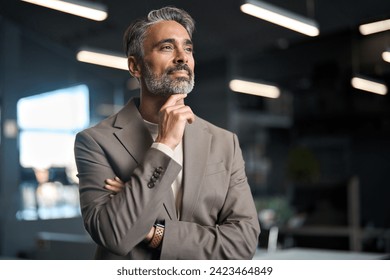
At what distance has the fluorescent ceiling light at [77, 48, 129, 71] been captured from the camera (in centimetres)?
188

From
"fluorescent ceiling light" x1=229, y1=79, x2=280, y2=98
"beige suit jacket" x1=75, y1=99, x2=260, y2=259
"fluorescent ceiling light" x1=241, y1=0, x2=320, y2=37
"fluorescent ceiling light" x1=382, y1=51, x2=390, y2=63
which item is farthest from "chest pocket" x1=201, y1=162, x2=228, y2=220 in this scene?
"fluorescent ceiling light" x1=382, y1=51, x2=390, y2=63

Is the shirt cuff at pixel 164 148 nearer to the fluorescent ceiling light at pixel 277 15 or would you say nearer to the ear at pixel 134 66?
the ear at pixel 134 66

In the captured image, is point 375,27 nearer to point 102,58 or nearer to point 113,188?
point 102,58

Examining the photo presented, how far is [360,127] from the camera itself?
264 inches

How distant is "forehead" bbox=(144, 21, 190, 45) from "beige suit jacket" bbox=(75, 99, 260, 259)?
0.23 metres

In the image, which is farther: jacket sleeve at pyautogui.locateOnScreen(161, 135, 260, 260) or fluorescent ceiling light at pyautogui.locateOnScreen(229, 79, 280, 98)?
fluorescent ceiling light at pyautogui.locateOnScreen(229, 79, 280, 98)

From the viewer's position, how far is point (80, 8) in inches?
88.0

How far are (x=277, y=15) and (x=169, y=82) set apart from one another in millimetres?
878

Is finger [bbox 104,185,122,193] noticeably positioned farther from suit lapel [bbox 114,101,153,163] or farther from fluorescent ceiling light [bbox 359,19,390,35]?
fluorescent ceiling light [bbox 359,19,390,35]

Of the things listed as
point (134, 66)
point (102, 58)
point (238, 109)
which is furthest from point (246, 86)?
point (134, 66)

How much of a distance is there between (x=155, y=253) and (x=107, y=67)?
954 mm

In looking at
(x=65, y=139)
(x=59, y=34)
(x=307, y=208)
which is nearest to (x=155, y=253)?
(x=65, y=139)
